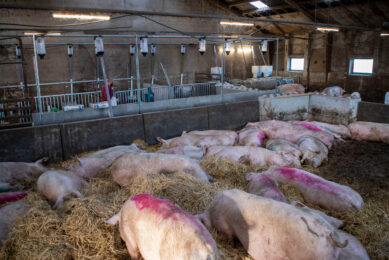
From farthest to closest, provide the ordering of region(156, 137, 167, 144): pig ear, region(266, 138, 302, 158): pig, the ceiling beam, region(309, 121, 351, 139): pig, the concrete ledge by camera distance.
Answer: the ceiling beam
the concrete ledge
region(309, 121, 351, 139): pig
region(156, 137, 167, 144): pig ear
region(266, 138, 302, 158): pig

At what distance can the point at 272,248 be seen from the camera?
10.2 ft

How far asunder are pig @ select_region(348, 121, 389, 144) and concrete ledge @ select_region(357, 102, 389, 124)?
86cm

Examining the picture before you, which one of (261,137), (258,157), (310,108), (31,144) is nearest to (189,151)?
(258,157)

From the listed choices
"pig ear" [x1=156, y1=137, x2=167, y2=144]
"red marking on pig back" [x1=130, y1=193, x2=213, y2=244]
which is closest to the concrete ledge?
"pig ear" [x1=156, y1=137, x2=167, y2=144]

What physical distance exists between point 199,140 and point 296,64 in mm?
15725

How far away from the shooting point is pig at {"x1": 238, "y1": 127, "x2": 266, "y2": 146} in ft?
25.9

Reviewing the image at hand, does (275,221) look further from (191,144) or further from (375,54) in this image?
(375,54)

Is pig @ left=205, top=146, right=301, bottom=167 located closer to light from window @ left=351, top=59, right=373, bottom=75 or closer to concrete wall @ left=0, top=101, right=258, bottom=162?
concrete wall @ left=0, top=101, right=258, bottom=162

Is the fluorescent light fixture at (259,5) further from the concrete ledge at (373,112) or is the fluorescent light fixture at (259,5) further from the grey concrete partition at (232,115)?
the concrete ledge at (373,112)

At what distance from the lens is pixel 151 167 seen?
5297 millimetres

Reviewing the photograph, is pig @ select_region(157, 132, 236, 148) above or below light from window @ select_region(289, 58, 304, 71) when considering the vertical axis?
below

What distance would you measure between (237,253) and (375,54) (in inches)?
635

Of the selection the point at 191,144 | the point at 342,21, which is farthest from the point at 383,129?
the point at 342,21

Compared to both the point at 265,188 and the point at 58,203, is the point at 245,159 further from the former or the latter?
the point at 58,203
